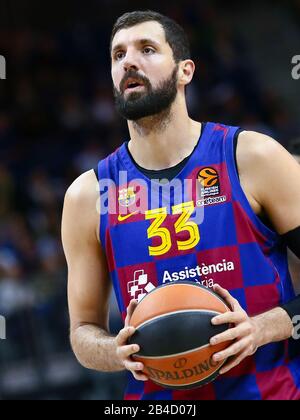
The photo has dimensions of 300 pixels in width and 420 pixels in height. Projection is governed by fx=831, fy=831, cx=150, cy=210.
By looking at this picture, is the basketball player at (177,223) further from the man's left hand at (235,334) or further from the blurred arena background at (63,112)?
the blurred arena background at (63,112)

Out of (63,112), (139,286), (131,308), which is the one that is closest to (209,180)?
(139,286)

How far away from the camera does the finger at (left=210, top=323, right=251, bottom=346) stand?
3307 millimetres

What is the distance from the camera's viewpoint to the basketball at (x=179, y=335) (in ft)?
11.1

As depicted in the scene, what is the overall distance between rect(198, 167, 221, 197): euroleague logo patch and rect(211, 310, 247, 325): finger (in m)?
0.76

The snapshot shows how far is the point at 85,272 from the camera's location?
4215 millimetres

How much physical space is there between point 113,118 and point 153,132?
23.7ft

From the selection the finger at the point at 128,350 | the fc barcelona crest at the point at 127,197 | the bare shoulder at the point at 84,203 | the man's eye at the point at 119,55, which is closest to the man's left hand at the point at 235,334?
the finger at the point at 128,350

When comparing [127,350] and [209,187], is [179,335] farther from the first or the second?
[209,187]

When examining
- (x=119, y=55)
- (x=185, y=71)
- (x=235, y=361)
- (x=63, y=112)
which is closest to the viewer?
(x=235, y=361)

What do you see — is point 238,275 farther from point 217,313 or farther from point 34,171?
point 34,171

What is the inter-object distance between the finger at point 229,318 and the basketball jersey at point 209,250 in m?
0.46

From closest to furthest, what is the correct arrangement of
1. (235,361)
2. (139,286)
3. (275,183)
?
(235,361)
(275,183)
(139,286)

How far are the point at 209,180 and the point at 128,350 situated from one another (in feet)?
3.35

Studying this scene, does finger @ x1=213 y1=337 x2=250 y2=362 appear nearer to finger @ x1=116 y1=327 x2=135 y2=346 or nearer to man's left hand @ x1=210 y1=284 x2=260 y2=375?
man's left hand @ x1=210 y1=284 x2=260 y2=375
